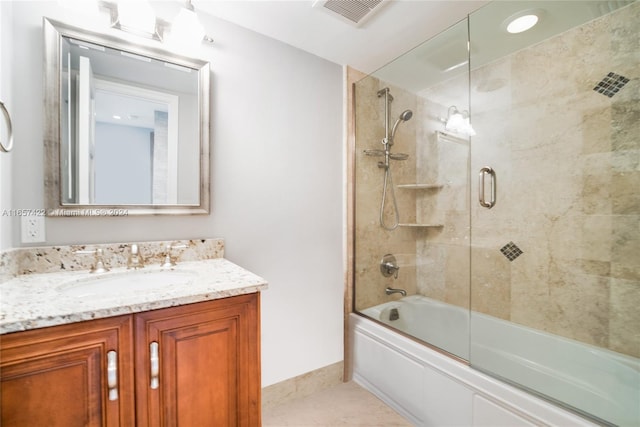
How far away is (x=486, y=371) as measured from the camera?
134 cm

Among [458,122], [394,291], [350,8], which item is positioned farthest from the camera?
[394,291]

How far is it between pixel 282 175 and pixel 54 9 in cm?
127

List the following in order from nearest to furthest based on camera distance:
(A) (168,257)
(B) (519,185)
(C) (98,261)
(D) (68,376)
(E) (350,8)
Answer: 1. (D) (68,376)
2. (C) (98,261)
3. (A) (168,257)
4. (E) (350,8)
5. (B) (519,185)

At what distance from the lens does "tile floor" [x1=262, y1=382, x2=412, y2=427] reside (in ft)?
5.32

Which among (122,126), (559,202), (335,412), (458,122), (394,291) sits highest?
(458,122)

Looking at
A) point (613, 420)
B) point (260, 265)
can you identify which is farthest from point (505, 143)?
point (260, 265)

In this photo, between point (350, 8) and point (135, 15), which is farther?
point (350, 8)

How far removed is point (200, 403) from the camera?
97cm

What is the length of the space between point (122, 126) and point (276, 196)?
0.87m

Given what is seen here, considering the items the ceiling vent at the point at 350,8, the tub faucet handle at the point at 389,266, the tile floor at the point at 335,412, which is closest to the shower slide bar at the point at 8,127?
the ceiling vent at the point at 350,8

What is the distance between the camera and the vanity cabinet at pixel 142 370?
2.42 ft

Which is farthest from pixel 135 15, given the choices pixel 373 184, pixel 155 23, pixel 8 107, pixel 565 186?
pixel 565 186

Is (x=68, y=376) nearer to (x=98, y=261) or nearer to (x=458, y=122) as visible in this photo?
(x=98, y=261)

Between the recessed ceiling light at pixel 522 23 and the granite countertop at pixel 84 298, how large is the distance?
2046 mm
